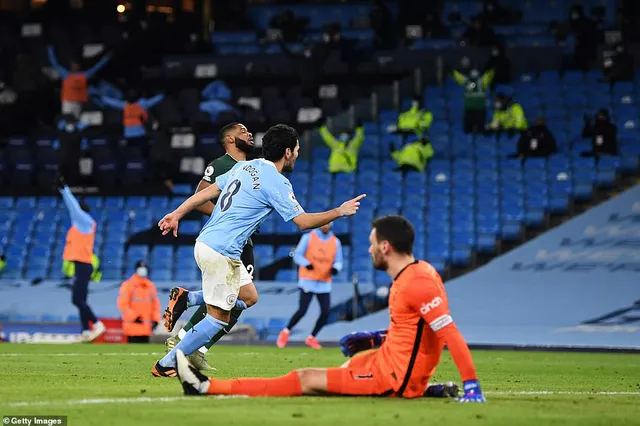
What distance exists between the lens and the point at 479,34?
1366 inches

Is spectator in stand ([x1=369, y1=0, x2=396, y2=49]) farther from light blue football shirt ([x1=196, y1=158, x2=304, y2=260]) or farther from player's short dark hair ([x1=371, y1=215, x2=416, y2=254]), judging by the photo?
player's short dark hair ([x1=371, y1=215, x2=416, y2=254])

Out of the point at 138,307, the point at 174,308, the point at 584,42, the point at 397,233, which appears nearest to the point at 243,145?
the point at 174,308

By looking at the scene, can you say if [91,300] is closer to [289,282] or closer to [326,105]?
[289,282]

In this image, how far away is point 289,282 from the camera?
26.4 meters

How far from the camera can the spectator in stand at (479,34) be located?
34.6 meters

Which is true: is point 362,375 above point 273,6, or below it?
below

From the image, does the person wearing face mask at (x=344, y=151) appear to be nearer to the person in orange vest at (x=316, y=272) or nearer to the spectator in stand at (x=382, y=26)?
the spectator in stand at (x=382, y=26)

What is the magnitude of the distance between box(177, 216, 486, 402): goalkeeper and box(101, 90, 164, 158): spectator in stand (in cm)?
2413

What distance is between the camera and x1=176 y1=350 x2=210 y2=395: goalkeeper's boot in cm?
863

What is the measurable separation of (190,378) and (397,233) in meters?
1.81

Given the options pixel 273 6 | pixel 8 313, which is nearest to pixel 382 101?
pixel 273 6

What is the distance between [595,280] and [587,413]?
1703cm

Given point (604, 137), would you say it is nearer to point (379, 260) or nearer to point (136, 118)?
point (136, 118)

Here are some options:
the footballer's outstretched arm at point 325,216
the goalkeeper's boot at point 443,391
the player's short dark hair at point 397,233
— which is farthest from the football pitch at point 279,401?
the footballer's outstretched arm at point 325,216
